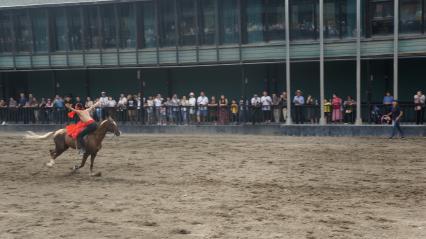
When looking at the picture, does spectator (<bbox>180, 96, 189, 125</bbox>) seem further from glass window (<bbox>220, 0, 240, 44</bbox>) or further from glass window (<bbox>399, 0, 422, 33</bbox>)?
glass window (<bbox>399, 0, 422, 33</bbox>)

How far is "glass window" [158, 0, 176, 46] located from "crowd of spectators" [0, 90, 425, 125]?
3.95 meters

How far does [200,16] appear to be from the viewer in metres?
31.0

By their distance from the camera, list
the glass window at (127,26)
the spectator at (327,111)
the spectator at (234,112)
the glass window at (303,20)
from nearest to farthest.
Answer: the spectator at (327,111), the spectator at (234,112), the glass window at (303,20), the glass window at (127,26)

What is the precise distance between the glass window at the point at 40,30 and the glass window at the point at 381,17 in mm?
19461

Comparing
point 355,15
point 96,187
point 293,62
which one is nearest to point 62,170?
point 96,187

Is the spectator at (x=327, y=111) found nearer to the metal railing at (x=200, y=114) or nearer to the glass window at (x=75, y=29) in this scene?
the metal railing at (x=200, y=114)

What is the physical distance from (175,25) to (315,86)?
8.58 m

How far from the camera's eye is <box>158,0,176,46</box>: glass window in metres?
31.5

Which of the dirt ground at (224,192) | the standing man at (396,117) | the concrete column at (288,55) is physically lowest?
the dirt ground at (224,192)

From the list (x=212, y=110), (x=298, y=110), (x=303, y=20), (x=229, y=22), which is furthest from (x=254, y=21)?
(x=298, y=110)

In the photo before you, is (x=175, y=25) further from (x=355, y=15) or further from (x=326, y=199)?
(x=326, y=199)

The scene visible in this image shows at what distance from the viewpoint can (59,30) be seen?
34125 millimetres

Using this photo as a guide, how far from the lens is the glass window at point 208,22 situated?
30.7 m

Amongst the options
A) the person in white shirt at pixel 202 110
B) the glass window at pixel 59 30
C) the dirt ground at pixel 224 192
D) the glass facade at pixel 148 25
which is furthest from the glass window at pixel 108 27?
the dirt ground at pixel 224 192
